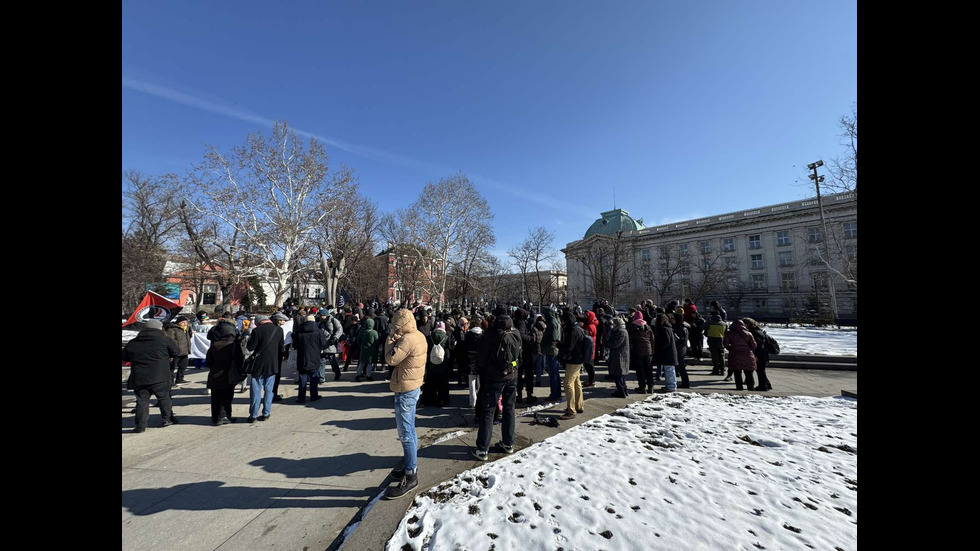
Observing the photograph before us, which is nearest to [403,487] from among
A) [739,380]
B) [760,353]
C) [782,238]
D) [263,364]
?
[263,364]

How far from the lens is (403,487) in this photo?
3.78 meters

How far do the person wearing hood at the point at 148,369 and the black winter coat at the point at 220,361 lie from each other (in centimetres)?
70

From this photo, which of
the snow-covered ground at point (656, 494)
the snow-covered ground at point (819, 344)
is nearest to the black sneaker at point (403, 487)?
the snow-covered ground at point (656, 494)

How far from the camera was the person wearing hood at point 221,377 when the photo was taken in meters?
6.09

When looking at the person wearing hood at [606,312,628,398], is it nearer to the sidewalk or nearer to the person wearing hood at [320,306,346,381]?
the sidewalk

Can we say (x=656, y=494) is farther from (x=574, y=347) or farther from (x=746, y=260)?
(x=746, y=260)

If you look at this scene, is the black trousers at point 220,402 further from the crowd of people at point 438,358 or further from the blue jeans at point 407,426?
the blue jeans at point 407,426
